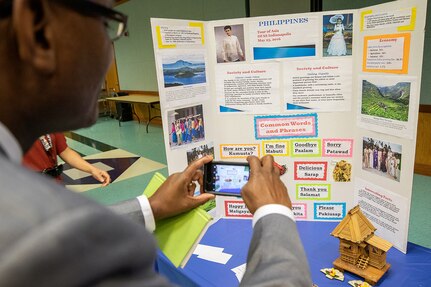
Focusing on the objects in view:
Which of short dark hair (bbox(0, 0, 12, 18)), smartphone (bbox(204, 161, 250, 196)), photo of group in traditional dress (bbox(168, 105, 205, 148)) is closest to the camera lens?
short dark hair (bbox(0, 0, 12, 18))

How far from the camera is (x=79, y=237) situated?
0.29 meters

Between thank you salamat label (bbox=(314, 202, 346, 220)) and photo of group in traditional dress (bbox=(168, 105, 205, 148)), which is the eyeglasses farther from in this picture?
thank you salamat label (bbox=(314, 202, 346, 220))

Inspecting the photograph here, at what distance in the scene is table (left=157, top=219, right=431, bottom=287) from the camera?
4.48ft

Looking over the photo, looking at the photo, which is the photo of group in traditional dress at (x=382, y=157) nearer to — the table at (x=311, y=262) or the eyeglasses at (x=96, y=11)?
the table at (x=311, y=262)

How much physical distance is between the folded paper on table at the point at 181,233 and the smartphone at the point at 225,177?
185 millimetres

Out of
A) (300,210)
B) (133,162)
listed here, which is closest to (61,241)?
(300,210)

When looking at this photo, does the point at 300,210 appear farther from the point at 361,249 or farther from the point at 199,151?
the point at 199,151

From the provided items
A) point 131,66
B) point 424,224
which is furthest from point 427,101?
point 131,66

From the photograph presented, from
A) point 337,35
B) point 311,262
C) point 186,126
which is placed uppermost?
point 337,35

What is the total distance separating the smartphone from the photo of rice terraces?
695mm

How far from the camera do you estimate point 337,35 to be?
1.58 meters

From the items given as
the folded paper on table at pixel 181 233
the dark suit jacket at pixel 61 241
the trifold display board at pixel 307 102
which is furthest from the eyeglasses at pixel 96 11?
the trifold display board at pixel 307 102

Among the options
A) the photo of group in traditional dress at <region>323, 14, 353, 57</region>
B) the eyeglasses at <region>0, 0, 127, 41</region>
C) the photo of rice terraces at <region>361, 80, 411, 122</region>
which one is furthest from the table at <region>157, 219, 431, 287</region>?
the eyeglasses at <region>0, 0, 127, 41</region>

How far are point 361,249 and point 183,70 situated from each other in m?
1.18
